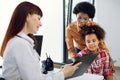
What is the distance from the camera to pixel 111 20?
18.0ft

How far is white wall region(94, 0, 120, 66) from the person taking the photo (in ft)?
17.8

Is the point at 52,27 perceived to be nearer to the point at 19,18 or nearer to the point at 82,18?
the point at 82,18

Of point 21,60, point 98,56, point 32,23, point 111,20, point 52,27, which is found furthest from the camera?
point 111,20

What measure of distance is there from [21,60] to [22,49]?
7 centimetres

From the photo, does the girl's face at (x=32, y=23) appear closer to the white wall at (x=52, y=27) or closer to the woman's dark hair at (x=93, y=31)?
the woman's dark hair at (x=93, y=31)

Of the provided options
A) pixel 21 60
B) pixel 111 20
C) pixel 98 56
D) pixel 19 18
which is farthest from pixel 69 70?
pixel 111 20

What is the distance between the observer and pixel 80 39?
9.28ft

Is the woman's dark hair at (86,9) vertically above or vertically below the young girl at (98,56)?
above

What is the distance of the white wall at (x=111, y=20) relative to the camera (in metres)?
5.42

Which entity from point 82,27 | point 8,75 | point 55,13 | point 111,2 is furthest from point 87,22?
point 111,2

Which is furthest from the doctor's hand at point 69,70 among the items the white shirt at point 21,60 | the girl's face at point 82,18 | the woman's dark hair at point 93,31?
the girl's face at point 82,18

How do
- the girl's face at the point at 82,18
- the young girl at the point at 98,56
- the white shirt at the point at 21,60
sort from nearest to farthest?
the white shirt at the point at 21,60 → the young girl at the point at 98,56 → the girl's face at the point at 82,18

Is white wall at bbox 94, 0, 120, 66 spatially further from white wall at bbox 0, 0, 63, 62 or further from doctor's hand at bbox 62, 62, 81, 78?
doctor's hand at bbox 62, 62, 81, 78

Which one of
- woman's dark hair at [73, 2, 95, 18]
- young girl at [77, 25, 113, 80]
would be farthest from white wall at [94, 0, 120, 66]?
young girl at [77, 25, 113, 80]
